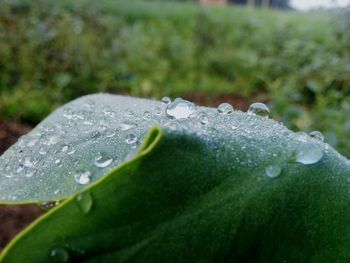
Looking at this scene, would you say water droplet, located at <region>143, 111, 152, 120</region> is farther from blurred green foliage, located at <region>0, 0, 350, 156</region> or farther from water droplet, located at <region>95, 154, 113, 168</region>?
blurred green foliage, located at <region>0, 0, 350, 156</region>

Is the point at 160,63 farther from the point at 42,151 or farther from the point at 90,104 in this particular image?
the point at 42,151

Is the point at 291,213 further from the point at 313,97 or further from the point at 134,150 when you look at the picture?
the point at 313,97

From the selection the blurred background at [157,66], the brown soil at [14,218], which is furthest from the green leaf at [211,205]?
the brown soil at [14,218]

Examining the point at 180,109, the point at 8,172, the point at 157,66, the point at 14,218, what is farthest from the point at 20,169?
the point at 157,66

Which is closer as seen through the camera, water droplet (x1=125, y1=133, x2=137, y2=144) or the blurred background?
water droplet (x1=125, y1=133, x2=137, y2=144)

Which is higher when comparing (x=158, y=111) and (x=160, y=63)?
(x=158, y=111)

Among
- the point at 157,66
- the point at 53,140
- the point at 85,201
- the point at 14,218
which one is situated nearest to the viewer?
the point at 85,201

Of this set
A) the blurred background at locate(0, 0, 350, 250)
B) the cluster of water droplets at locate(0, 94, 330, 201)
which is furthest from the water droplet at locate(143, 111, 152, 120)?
the blurred background at locate(0, 0, 350, 250)

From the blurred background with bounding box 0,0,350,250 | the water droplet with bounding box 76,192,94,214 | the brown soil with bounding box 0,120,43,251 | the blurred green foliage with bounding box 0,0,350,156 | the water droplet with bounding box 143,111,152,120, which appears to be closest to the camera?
the water droplet with bounding box 76,192,94,214
